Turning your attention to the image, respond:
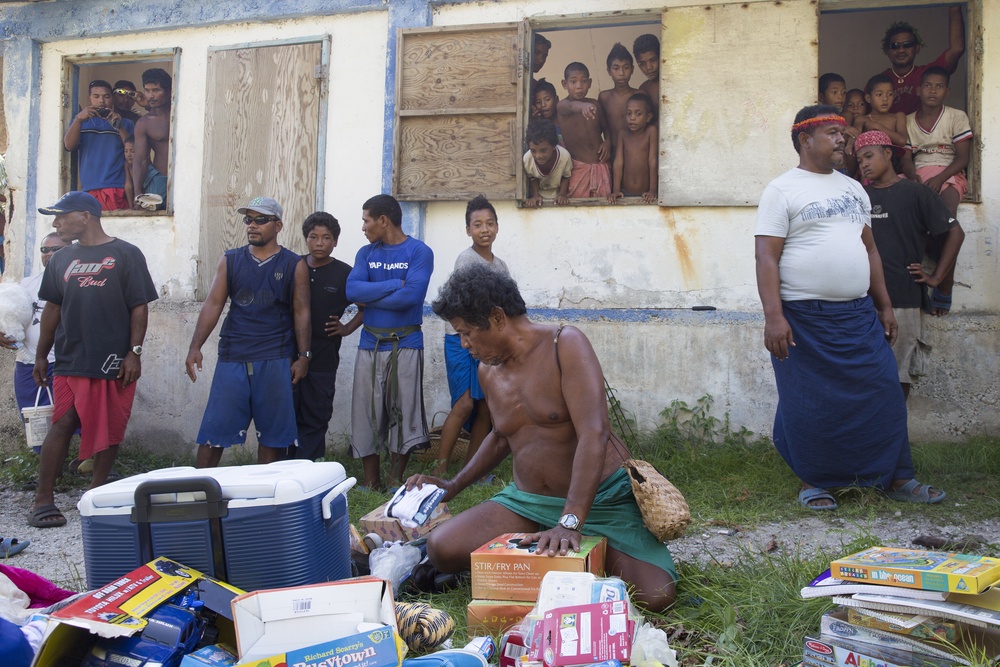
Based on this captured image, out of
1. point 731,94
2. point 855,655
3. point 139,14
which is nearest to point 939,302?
point 731,94

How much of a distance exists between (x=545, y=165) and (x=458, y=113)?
728 mm

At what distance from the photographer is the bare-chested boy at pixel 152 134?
7.38m

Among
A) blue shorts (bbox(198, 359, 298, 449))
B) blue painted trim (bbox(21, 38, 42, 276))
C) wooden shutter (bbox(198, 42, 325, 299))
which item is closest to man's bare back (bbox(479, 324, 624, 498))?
blue shorts (bbox(198, 359, 298, 449))

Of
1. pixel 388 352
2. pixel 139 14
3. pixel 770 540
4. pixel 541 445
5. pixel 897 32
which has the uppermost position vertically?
pixel 139 14

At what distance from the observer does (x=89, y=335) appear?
5332 mm

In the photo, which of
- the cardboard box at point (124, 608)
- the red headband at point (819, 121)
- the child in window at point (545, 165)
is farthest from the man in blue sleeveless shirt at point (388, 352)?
the cardboard box at point (124, 608)

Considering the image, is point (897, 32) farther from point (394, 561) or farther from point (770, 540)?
point (394, 561)

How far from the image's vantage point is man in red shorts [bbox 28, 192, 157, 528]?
5.29 m

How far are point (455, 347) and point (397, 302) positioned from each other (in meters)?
0.50

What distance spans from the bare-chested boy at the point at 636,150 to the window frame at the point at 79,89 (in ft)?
11.5

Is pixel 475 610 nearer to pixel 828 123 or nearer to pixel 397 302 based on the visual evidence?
pixel 397 302

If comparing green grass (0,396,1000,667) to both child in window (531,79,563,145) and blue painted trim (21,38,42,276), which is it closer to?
blue painted trim (21,38,42,276)

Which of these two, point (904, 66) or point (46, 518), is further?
point (904, 66)

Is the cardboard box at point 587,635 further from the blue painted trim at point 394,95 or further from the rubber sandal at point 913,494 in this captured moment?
the blue painted trim at point 394,95
